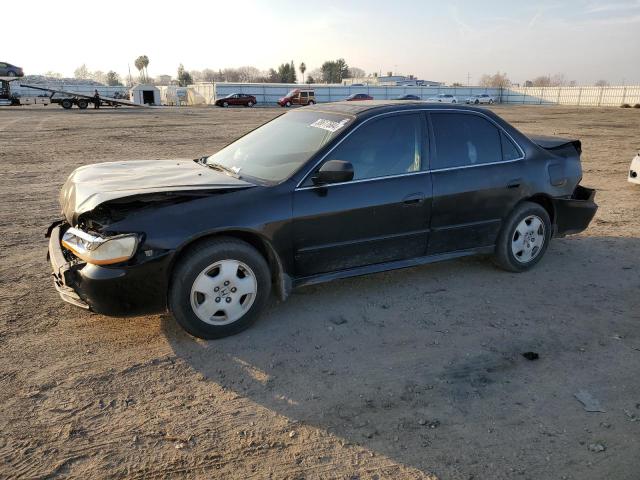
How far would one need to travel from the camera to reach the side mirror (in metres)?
3.69

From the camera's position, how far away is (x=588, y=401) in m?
2.99

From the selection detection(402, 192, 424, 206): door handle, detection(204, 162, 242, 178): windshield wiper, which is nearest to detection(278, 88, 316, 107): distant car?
detection(204, 162, 242, 178): windshield wiper

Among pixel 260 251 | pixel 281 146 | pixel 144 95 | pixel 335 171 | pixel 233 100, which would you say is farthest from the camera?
pixel 144 95

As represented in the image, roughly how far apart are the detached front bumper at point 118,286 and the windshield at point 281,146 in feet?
3.86

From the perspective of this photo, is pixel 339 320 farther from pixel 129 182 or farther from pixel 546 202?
pixel 546 202

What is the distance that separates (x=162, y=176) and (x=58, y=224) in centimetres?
99

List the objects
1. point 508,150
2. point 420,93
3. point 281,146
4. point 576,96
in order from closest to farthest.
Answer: point 281,146, point 508,150, point 576,96, point 420,93

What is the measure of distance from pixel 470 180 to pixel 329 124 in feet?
4.69

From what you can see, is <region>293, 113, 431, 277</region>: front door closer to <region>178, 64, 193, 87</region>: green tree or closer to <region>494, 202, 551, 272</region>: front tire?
<region>494, 202, 551, 272</region>: front tire

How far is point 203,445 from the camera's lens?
8.48 ft

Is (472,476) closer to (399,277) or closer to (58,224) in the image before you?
(399,277)

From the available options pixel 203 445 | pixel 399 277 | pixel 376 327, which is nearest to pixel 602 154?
pixel 399 277

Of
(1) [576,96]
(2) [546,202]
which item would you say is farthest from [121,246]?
(1) [576,96]

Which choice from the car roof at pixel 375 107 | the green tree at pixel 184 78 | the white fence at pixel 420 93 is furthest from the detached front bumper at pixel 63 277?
the green tree at pixel 184 78
